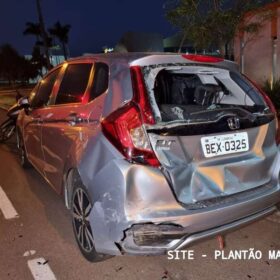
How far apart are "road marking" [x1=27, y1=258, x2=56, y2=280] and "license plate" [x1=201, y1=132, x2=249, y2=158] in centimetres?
165

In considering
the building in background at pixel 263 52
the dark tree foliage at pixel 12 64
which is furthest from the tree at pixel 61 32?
the building in background at pixel 263 52

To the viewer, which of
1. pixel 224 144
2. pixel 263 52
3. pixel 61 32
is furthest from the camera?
pixel 61 32

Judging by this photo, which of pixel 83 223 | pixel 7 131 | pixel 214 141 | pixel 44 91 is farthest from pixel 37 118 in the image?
pixel 7 131

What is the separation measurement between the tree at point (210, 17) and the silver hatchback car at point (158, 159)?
202 inches

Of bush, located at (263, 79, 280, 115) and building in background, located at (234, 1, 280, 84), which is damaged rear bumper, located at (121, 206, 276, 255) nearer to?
bush, located at (263, 79, 280, 115)

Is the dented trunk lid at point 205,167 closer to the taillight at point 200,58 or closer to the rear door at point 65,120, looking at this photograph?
the taillight at point 200,58

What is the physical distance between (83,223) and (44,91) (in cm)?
217

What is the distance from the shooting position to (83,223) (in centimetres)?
333

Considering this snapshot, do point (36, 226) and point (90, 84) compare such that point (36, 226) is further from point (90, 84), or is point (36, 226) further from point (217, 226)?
point (217, 226)

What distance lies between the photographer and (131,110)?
9.04 feet

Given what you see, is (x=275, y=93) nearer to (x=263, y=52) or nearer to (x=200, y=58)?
(x=263, y=52)

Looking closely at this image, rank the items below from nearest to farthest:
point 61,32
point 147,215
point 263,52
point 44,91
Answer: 1. point 147,215
2. point 44,91
3. point 263,52
4. point 61,32

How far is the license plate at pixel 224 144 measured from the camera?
285 cm

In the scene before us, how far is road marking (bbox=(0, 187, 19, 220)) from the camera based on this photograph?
4.51m
